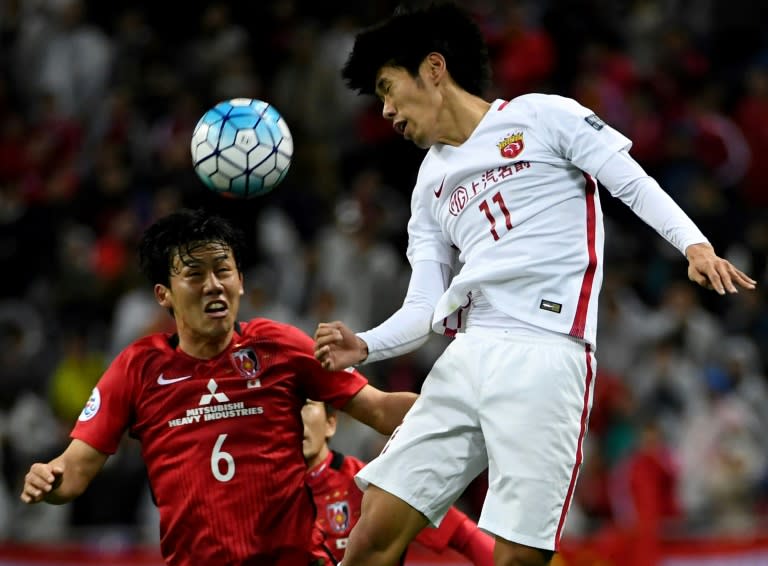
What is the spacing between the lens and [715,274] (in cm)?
384

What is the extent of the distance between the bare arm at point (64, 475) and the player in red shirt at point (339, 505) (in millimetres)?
842

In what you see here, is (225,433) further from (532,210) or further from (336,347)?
(532,210)

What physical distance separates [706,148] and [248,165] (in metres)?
7.04

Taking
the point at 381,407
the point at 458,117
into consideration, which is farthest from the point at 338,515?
the point at 458,117

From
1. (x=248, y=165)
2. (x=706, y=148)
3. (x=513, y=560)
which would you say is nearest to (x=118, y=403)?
(x=248, y=165)

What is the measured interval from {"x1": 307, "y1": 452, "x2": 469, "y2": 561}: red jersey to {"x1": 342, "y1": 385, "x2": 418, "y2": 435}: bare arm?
48 centimetres

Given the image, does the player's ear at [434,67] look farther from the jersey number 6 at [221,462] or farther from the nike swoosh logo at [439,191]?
the jersey number 6 at [221,462]

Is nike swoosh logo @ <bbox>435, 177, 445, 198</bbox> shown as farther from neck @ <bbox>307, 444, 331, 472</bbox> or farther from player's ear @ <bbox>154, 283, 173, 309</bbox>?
neck @ <bbox>307, 444, 331, 472</bbox>

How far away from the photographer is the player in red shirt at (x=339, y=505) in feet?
16.4

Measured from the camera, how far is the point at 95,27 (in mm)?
12383

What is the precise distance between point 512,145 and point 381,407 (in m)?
1.05

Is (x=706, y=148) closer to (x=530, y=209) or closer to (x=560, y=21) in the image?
(x=560, y=21)

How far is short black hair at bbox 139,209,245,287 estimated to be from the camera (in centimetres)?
488

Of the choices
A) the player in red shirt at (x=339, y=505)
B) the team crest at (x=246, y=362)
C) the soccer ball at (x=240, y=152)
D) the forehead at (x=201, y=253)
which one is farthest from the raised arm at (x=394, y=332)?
the player in red shirt at (x=339, y=505)
